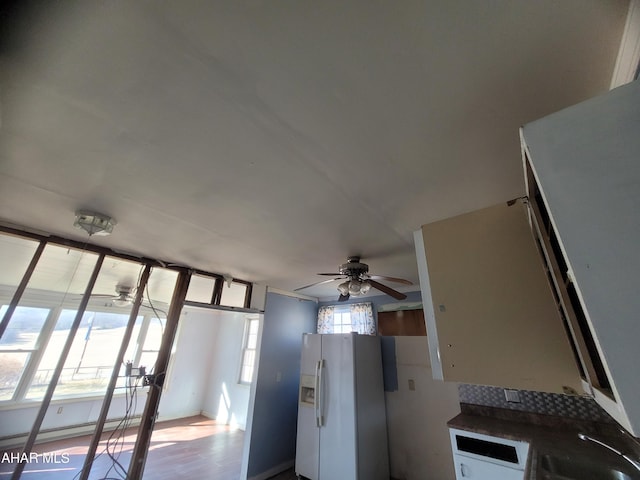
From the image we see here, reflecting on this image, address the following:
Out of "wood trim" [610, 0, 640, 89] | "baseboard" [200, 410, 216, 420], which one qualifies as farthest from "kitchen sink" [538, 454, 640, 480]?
"baseboard" [200, 410, 216, 420]

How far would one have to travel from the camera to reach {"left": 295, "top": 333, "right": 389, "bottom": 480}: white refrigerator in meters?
2.75

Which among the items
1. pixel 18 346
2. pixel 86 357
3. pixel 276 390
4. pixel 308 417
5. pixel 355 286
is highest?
pixel 355 286

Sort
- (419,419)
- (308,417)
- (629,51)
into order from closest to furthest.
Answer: (629,51)
(419,419)
(308,417)

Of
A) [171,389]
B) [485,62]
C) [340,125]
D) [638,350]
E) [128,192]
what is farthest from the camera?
[171,389]

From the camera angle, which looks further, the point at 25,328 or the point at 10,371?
the point at 25,328

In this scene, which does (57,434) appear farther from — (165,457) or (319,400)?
(319,400)

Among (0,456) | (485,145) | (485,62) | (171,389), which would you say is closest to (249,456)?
(171,389)

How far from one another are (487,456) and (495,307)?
117 cm

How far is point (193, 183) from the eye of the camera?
1539 mm

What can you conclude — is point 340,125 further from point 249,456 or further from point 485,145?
point 249,456

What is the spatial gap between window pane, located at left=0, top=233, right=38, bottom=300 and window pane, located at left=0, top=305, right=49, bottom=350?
0.84 metres

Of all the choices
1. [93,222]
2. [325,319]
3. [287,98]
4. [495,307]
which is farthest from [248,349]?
[287,98]

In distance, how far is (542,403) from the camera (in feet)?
5.91

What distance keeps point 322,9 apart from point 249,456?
4.19 meters
